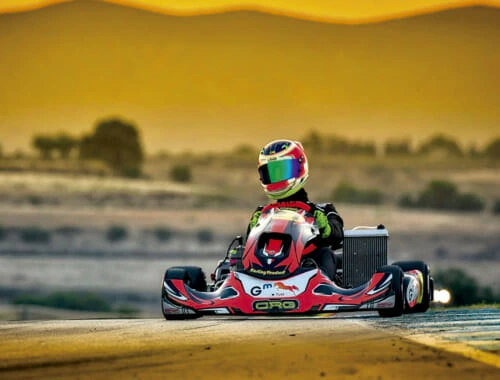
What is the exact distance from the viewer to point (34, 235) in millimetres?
171750

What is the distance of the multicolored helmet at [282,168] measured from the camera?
969 inches

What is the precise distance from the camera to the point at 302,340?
19.4 metres

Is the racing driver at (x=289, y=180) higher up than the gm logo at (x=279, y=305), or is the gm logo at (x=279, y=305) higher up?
the racing driver at (x=289, y=180)

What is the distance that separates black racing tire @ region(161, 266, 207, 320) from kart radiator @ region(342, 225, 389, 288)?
2.09 m

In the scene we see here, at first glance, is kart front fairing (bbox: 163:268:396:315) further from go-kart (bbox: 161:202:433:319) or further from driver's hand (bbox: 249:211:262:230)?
driver's hand (bbox: 249:211:262:230)

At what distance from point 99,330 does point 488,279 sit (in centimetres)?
11450

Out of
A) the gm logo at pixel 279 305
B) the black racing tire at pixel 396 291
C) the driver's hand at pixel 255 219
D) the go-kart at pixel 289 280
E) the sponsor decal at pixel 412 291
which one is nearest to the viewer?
the gm logo at pixel 279 305

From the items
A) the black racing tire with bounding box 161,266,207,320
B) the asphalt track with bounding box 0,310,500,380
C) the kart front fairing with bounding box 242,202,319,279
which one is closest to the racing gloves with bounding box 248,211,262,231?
the kart front fairing with bounding box 242,202,319,279

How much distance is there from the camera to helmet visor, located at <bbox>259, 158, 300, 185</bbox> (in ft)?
80.7

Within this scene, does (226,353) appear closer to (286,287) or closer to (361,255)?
(286,287)

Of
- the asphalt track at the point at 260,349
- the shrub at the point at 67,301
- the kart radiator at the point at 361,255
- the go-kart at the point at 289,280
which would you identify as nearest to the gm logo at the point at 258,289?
the go-kart at the point at 289,280

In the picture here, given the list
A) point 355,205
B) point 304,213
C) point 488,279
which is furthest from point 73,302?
point 304,213

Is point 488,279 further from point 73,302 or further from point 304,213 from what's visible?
point 304,213

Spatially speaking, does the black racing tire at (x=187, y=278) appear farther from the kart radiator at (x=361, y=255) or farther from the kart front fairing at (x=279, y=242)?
the kart radiator at (x=361, y=255)
